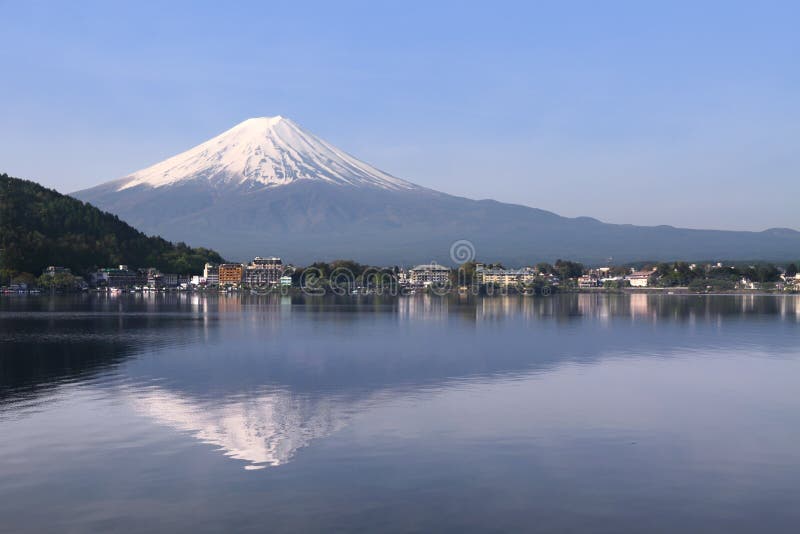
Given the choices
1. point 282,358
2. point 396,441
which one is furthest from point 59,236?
point 396,441

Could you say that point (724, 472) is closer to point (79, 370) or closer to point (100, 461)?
point (100, 461)

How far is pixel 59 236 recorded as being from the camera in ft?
506

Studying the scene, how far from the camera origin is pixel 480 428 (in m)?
16.8

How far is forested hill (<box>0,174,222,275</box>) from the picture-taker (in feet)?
450

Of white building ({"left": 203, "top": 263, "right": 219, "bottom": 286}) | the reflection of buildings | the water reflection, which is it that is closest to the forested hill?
white building ({"left": 203, "top": 263, "right": 219, "bottom": 286})

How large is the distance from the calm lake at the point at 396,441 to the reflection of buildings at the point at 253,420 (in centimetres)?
7

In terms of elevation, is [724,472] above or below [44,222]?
below

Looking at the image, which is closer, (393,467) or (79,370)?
(393,467)

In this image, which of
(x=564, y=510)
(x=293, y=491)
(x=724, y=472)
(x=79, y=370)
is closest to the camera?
(x=564, y=510)

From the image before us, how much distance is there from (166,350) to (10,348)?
6.00 m

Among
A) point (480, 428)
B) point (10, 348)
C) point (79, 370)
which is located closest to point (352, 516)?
point (480, 428)

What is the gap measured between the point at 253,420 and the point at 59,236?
491ft

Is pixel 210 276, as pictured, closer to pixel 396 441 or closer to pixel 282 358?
pixel 282 358

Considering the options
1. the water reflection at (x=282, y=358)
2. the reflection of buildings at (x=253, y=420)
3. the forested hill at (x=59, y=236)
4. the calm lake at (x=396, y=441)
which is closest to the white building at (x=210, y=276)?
the forested hill at (x=59, y=236)
